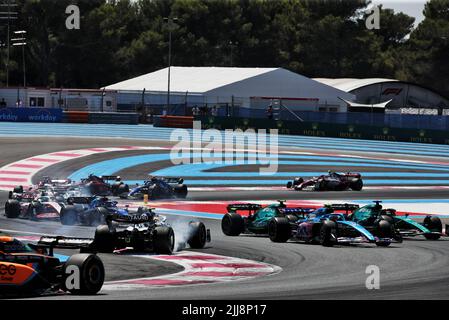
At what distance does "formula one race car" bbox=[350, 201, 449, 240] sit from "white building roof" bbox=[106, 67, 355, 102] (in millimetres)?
59452

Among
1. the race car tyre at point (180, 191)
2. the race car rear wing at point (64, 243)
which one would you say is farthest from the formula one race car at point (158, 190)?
the race car rear wing at point (64, 243)

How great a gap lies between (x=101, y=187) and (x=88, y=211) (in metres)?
7.03

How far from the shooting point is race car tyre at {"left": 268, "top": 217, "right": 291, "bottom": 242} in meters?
21.5

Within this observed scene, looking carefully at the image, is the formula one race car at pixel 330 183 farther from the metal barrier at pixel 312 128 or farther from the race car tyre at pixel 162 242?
the metal barrier at pixel 312 128

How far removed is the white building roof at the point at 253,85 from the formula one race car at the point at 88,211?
58.8m

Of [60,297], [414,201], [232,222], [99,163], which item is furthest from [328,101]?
[60,297]

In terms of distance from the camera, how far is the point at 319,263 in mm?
18078

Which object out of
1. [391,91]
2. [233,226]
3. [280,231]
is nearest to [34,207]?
[233,226]

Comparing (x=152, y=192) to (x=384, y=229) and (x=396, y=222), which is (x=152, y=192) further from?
(x=384, y=229)

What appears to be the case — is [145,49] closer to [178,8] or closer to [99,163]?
[178,8]

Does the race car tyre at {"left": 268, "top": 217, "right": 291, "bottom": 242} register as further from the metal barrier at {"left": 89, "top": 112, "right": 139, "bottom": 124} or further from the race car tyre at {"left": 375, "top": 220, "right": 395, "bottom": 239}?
the metal barrier at {"left": 89, "top": 112, "right": 139, "bottom": 124}

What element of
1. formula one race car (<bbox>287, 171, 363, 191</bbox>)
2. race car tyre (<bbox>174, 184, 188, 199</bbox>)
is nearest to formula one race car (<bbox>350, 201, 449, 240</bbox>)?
race car tyre (<bbox>174, 184, 188, 199</bbox>)

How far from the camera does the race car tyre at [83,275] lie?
44.1ft
